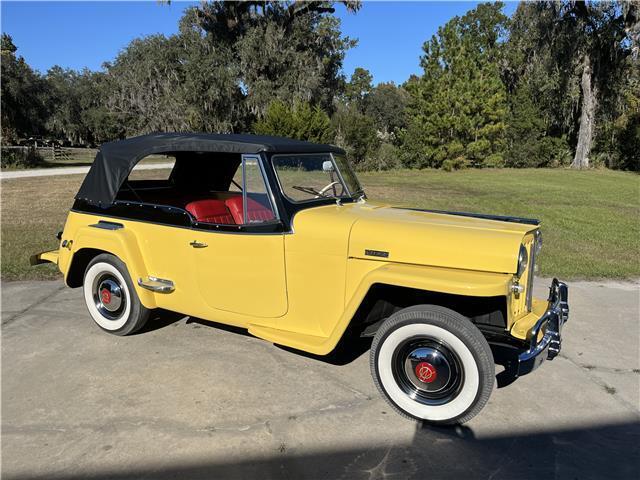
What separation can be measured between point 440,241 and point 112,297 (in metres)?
2.97

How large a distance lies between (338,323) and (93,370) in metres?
1.97

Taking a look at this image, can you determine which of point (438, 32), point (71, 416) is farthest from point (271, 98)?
point (71, 416)

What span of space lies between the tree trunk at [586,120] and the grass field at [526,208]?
577 centimetres

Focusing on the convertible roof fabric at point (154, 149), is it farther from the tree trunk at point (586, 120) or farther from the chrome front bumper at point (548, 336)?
the tree trunk at point (586, 120)

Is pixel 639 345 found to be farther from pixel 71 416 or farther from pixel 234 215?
pixel 71 416

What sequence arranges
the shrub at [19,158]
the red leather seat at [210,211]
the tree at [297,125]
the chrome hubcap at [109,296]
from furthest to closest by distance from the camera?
the shrub at [19,158] → the tree at [297,125] → the chrome hubcap at [109,296] → the red leather seat at [210,211]

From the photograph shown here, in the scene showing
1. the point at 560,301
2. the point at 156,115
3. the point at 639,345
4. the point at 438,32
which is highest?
the point at 438,32

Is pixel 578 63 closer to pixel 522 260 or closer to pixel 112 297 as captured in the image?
pixel 522 260

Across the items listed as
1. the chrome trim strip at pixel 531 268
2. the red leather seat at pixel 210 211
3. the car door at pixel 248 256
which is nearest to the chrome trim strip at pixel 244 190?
the car door at pixel 248 256

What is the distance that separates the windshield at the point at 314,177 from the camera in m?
3.75

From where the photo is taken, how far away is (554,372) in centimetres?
378

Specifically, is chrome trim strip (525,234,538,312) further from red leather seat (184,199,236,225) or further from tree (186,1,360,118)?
tree (186,1,360,118)

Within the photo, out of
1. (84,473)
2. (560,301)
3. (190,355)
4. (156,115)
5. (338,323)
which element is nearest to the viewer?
(84,473)

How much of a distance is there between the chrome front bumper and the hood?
0.53 metres
